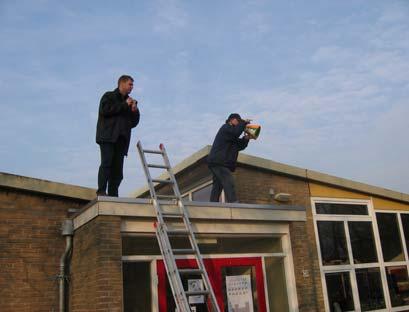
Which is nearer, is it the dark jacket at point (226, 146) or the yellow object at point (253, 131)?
the dark jacket at point (226, 146)

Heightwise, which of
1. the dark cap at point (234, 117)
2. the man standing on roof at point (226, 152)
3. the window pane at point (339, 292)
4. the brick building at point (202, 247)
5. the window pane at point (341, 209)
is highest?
the dark cap at point (234, 117)

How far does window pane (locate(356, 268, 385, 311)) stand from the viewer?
11.3m

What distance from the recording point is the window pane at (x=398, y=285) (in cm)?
1193

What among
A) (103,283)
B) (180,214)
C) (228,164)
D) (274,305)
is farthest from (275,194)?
(103,283)

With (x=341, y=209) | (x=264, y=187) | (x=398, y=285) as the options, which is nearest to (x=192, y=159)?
(x=264, y=187)

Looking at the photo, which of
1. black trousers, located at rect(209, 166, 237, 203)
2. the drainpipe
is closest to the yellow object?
black trousers, located at rect(209, 166, 237, 203)

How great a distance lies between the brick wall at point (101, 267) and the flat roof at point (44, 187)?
4.33ft

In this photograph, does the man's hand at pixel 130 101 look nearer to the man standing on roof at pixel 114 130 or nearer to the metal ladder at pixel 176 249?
the man standing on roof at pixel 114 130

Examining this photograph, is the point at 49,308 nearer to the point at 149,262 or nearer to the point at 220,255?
the point at 149,262

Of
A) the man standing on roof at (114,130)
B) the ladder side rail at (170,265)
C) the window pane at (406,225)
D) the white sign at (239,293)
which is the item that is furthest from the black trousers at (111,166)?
the window pane at (406,225)

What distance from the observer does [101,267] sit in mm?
6586

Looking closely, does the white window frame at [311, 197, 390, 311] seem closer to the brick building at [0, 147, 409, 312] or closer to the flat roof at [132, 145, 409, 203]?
the brick building at [0, 147, 409, 312]

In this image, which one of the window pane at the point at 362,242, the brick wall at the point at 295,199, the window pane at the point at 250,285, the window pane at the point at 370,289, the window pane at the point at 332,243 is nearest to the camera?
the window pane at the point at 250,285

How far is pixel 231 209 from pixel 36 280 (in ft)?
11.1
